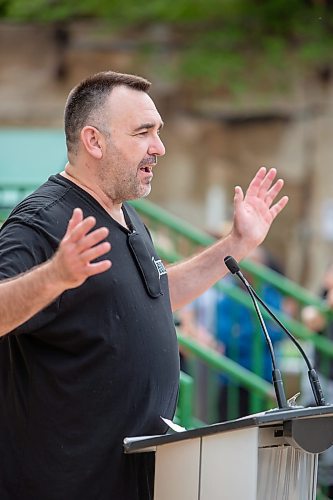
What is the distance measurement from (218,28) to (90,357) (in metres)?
7.89

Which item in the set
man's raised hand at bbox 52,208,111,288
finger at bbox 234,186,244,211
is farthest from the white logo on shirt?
man's raised hand at bbox 52,208,111,288

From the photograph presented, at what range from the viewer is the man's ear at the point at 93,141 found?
3064 millimetres

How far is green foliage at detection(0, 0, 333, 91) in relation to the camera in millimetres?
10203

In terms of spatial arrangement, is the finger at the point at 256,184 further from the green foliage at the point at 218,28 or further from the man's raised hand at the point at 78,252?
the green foliage at the point at 218,28

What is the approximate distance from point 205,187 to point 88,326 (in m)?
7.59

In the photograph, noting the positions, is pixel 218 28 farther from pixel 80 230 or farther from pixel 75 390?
pixel 80 230

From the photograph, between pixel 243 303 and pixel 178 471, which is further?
pixel 243 303

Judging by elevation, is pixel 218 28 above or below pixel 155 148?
above

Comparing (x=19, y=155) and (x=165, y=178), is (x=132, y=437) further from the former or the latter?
(x=165, y=178)

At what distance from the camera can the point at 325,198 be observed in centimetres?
1043

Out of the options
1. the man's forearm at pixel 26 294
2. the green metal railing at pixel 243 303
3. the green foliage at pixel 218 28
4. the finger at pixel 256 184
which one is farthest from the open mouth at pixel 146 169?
the green foliage at pixel 218 28

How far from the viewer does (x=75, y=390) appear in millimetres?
2852

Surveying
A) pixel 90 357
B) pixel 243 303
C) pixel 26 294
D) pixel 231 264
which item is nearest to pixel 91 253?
pixel 26 294

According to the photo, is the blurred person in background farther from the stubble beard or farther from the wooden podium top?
the wooden podium top
